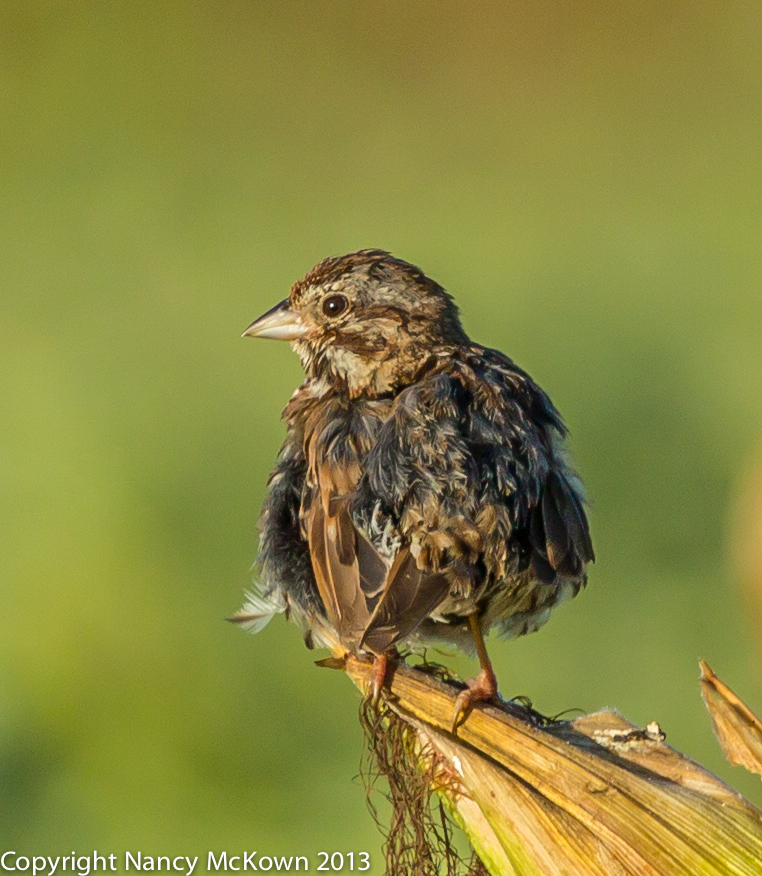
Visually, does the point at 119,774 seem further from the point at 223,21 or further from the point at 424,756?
the point at 223,21

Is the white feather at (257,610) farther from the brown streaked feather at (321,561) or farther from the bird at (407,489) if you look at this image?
the brown streaked feather at (321,561)

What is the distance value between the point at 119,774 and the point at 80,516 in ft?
3.25

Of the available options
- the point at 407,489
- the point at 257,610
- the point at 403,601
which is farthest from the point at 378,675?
the point at 257,610

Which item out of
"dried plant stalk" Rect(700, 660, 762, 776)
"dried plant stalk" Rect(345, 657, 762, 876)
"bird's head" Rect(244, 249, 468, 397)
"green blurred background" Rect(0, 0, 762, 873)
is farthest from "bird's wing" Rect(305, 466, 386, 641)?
"green blurred background" Rect(0, 0, 762, 873)

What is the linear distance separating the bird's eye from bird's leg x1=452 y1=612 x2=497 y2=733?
2.79 ft

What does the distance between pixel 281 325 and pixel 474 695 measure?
1216 millimetres

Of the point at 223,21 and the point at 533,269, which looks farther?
the point at 223,21

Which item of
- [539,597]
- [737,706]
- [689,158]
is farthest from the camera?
[689,158]

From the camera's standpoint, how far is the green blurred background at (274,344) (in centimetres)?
435

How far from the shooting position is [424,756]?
9.30ft

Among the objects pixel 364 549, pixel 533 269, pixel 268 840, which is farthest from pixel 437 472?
pixel 533 269

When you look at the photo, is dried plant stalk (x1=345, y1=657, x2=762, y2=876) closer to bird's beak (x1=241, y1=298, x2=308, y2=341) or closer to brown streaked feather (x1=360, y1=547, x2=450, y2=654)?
brown streaked feather (x1=360, y1=547, x2=450, y2=654)

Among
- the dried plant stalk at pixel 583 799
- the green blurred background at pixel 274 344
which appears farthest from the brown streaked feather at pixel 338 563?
the green blurred background at pixel 274 344

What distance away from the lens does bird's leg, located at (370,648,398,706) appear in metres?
2.84
